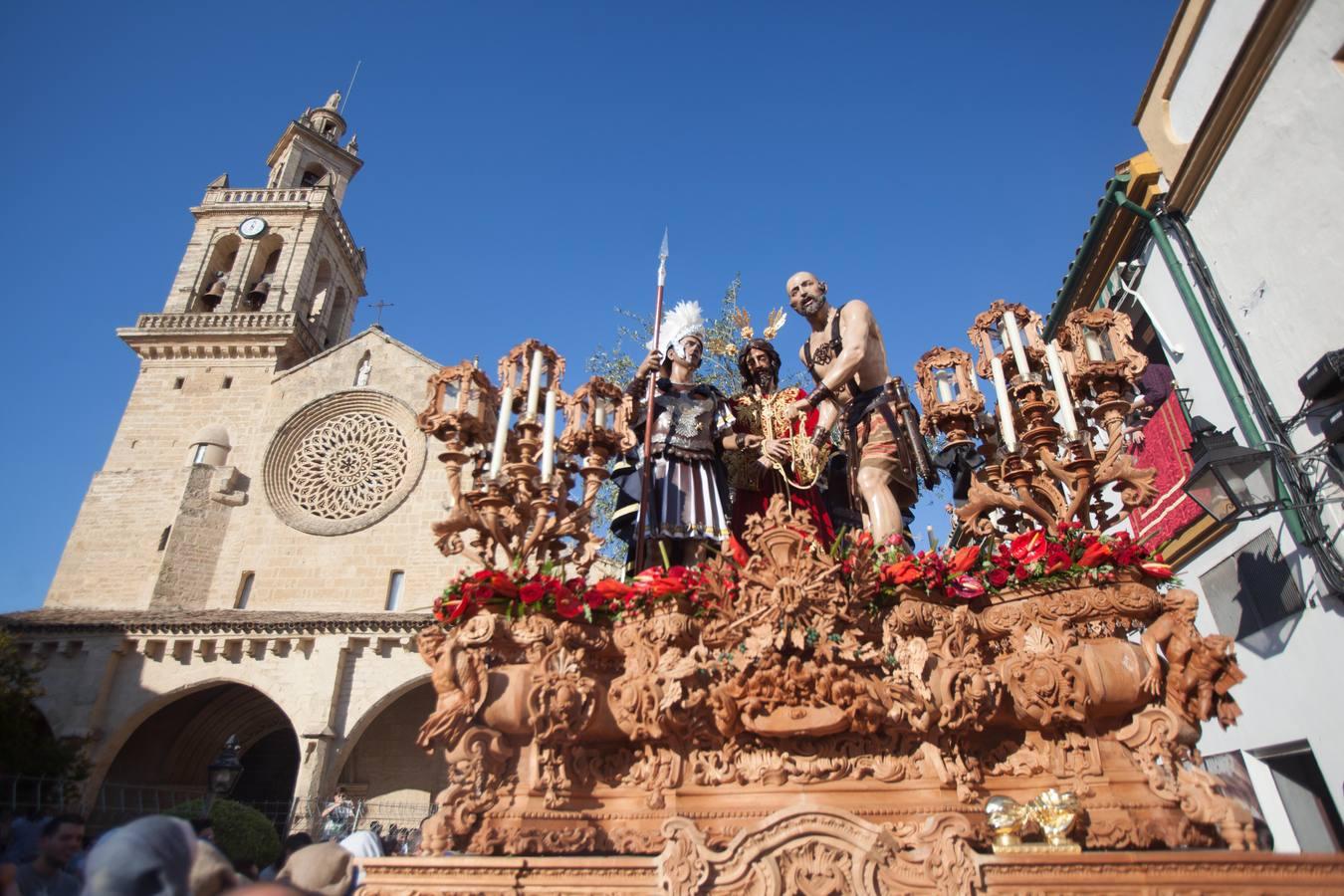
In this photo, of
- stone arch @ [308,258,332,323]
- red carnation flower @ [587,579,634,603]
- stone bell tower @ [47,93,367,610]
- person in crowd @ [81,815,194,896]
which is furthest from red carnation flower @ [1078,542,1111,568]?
stone arch @ [308,258,332,323]

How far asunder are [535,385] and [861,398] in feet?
8.81

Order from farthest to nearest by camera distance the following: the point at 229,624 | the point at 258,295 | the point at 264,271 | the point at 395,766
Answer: the point at 264,271 → the point at 258,295 → the point at 395,766 → the point at 229,624

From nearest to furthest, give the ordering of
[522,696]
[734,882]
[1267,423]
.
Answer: [734,882] → [522,696] → [1267,423]

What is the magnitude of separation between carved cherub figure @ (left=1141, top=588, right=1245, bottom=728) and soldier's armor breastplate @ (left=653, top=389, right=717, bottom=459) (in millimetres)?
3531

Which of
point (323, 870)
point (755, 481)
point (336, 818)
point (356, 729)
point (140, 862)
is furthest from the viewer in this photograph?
point (356, 729)

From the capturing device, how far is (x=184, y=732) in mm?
24000

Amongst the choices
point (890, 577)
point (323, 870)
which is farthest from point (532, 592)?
point (890, 577)

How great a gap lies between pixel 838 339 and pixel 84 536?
29879 millimetres

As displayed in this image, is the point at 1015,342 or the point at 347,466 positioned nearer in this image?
the point at 1015,342

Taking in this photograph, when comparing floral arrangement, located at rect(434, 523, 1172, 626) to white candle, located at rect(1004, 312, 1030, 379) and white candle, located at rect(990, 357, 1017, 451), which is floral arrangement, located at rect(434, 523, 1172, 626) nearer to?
white candle, located at rect(990, 357, 1017, 451)

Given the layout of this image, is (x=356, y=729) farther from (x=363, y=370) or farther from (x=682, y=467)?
(x=682, y=467)

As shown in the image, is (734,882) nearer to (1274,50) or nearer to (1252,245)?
(1252,245)

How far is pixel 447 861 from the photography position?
3.55 meters

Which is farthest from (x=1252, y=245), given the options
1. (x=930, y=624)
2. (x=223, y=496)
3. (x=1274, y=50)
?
(x=223, y=496)
